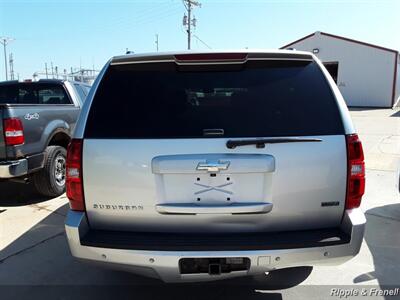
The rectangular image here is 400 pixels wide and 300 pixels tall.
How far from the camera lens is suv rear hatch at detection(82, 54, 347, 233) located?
8.39ft

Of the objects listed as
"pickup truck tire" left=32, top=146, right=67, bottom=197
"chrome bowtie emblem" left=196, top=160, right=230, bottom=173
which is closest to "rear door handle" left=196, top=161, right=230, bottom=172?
"chrome bowtie emblem" left=196, top=160, right=230, bottom=173

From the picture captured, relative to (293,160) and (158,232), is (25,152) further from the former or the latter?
(293,160)

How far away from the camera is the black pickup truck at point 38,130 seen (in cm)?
540

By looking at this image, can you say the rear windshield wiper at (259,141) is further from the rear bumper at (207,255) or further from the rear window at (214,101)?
the rear bumper at (207,255)

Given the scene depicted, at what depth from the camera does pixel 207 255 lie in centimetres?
248

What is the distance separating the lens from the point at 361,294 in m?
3.34

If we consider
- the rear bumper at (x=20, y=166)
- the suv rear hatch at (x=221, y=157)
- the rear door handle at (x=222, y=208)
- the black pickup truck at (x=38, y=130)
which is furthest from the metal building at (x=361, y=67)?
the rear door handle at (x=222, y=208)

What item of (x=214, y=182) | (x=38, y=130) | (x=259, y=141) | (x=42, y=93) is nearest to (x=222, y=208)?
(x=214, y=182)

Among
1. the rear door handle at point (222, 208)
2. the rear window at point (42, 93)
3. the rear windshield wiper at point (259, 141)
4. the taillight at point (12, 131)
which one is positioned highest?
the rear window at point (42, 93)

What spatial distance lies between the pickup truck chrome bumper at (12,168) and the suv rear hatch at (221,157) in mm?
3203

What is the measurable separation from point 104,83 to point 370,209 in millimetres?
4352

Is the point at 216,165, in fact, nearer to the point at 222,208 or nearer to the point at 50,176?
the point at 222,208

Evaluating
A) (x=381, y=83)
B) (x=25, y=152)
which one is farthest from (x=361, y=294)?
(x=381, y=83)

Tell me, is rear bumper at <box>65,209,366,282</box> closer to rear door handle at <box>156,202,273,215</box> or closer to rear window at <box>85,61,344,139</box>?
rear door handle at <box>156,202,273,215</box>
